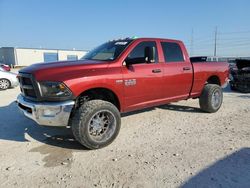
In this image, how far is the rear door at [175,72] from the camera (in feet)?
17.5

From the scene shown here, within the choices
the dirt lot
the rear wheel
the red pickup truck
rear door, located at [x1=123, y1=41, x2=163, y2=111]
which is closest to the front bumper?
the red pickup truck

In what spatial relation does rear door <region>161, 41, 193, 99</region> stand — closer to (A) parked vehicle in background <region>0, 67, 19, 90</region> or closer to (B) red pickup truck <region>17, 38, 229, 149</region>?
(B) red pickup truck <region>17, 38, 229, 149</region>

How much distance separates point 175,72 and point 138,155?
2460 millimetres

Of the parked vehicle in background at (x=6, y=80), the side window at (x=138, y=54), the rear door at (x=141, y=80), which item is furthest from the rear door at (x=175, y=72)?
the parked vehicle in background at (x=6, y=80)

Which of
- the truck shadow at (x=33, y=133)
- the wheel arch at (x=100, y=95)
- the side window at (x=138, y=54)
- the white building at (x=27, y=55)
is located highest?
the white building at (x=27, y=55)

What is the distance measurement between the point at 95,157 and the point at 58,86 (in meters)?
1.32

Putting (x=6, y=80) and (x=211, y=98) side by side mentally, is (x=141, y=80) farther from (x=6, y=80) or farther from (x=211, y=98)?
(x=6, y=80)

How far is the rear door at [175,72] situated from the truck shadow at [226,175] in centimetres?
219

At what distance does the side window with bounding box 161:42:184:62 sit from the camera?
5418 mm

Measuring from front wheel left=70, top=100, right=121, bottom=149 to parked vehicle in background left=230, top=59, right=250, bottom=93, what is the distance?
806cm

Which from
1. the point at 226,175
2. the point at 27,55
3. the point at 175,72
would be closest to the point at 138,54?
the point at 175,72

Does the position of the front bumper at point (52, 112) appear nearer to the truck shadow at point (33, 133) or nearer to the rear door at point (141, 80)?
the truck shadow at point (33, 133)

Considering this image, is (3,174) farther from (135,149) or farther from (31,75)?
(135,149)

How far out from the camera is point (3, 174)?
3.24m
